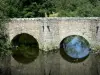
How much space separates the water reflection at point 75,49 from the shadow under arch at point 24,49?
2.53 metres

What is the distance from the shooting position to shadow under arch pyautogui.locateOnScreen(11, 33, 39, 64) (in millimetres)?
24472

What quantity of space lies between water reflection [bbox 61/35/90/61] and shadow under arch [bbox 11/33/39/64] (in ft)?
8.29

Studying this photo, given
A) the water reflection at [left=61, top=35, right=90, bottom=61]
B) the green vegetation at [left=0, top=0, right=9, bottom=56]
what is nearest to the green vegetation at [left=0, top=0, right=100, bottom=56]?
the water reflection at [left=61, top=35, right=90, bottom=61]

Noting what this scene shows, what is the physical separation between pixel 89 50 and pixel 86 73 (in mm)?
6611

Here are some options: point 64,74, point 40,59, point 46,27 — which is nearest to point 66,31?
point 46,27

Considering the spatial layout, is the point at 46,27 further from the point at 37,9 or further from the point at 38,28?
the point at 37,9

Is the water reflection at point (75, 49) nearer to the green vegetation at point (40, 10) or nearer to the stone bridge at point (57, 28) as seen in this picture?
the stone bridge at point (57, 28)

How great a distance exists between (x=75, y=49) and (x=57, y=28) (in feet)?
12.6

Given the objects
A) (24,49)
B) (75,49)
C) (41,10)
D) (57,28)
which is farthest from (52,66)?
(41,10)

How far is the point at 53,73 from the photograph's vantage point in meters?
20.0

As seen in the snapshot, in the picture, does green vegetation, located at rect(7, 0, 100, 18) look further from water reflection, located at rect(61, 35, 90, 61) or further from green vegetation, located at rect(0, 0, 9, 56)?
green vegetation, located at rect(0, 0, 9, 56)

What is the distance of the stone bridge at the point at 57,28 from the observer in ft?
82.6

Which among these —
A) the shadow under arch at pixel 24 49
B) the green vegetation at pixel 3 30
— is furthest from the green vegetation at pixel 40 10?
the green vegetation at pixel 3 30

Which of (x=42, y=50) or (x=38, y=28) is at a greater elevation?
(x=38, y=28)
